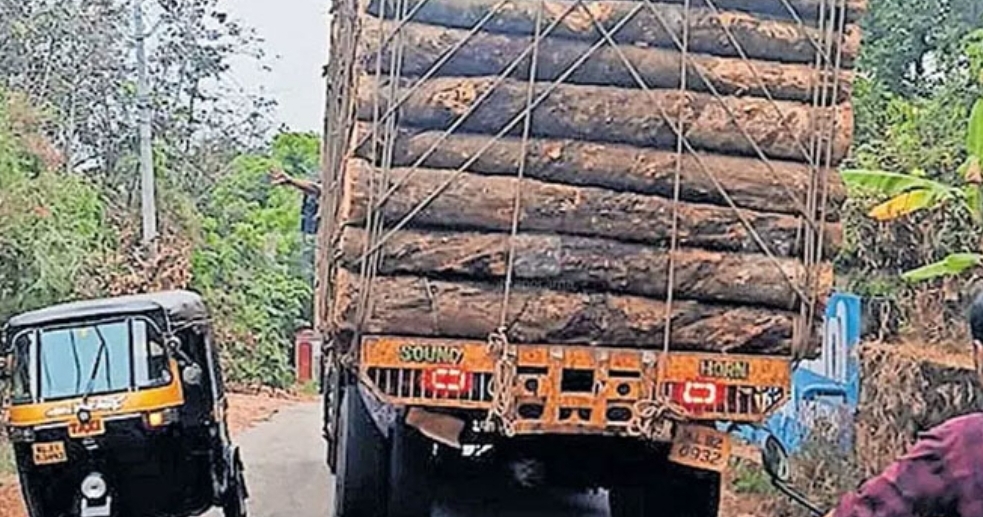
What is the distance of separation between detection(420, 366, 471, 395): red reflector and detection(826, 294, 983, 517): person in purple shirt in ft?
13.8

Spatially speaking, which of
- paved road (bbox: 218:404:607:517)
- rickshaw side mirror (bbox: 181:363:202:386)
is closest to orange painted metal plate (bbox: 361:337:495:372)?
paved road (bbox: 218:404:607:517)

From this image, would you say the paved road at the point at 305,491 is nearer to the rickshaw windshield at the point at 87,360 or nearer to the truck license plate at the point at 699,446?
the rickshaw windshield at the point at 87,360

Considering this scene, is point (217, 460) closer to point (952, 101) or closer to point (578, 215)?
point (578, 215)

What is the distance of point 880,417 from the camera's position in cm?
941

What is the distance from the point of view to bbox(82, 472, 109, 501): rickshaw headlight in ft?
32.2

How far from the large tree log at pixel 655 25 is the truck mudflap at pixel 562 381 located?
143cm

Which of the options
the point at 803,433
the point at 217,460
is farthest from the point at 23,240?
the point at 803,433

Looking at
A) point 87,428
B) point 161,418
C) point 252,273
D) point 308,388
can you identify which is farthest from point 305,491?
point 308,388

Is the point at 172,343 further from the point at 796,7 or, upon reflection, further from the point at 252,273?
the point at 252,273

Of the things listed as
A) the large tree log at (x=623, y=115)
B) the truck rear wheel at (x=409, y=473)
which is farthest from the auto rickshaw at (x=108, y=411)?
the large tree log at (x=623, y=115)

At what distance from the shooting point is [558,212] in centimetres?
699

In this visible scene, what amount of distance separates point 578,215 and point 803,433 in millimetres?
4572

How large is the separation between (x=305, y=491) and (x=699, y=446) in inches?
272

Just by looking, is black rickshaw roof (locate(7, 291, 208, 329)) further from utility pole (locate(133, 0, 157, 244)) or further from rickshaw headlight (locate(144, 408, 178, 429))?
utility pole (locate(133, 0, 157, 244))
